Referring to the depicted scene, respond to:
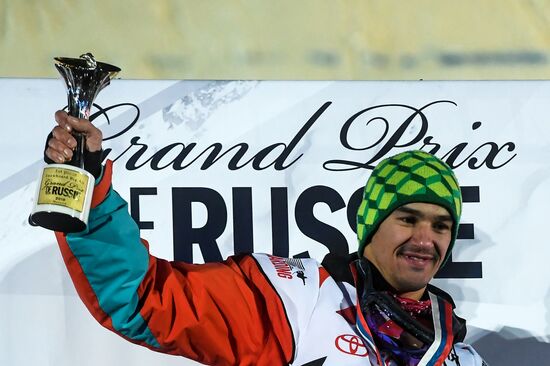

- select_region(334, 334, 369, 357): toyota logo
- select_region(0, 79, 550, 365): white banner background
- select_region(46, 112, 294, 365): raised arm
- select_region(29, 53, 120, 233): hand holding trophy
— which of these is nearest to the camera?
select_region(29, 53, 120, 233): hand holding trophy

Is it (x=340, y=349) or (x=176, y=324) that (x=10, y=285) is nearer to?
(x=176, y=324)

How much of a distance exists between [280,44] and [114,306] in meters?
0.93

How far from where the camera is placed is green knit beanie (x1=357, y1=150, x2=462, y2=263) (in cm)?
171

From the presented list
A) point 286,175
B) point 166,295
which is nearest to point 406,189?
point 286,175

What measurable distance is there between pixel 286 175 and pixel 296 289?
0.51 m

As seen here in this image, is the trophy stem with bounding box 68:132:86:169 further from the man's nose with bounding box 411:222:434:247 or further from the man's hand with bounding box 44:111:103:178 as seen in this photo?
the man's nose with bounding box 411:222:434:247

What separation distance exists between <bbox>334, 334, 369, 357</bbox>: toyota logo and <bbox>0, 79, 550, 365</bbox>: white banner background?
46 cm

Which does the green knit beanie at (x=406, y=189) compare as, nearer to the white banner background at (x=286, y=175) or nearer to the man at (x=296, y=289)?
the man at (x=296, y=289)

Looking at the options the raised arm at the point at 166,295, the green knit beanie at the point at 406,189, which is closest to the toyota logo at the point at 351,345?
the raised arm at the point at 166,295

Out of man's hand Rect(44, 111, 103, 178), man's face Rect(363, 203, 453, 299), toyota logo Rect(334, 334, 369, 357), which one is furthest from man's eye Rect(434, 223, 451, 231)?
man's hand Rect(44, 111, 103, 178)

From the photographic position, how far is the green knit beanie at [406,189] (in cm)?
171

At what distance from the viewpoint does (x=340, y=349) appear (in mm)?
1626

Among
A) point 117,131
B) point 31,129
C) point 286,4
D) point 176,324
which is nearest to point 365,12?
point 286,4

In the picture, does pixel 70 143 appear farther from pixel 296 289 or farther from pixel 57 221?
pixel 296 289
